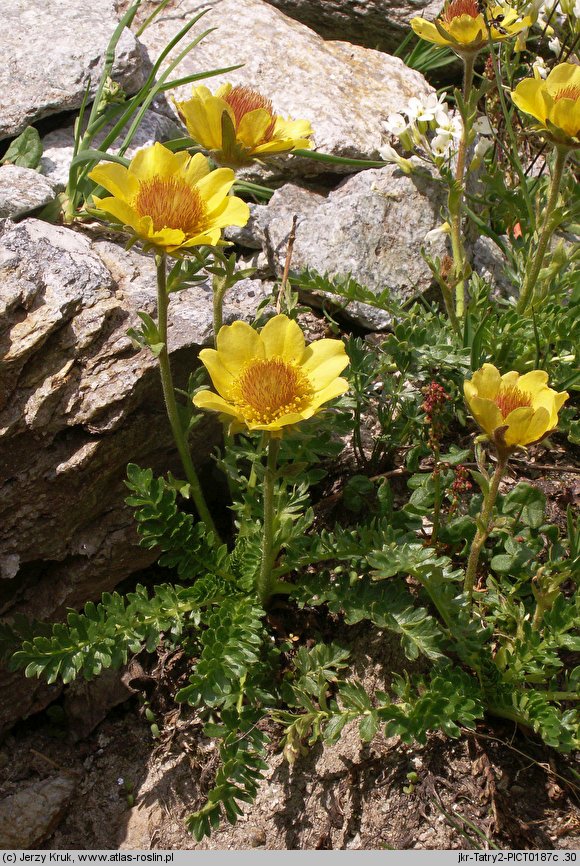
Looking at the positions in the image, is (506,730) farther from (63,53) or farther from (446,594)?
(63,53)

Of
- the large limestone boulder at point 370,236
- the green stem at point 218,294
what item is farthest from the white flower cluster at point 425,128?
the green stem at point 218,294

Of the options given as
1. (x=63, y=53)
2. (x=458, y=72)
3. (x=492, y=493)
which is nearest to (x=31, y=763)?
(x=492, y=493)

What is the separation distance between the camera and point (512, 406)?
2.19 meters

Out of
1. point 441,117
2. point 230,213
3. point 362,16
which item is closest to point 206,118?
point 230,213

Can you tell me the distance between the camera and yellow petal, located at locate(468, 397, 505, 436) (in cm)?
210

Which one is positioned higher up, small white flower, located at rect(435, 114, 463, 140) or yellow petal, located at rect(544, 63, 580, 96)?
yellow petal, located at rect(544, 63, 580, 96)

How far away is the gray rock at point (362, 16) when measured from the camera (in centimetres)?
494

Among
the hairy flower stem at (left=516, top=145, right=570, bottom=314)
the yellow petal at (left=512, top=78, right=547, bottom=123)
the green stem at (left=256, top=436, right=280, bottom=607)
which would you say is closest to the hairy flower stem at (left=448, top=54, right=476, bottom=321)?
the hairy flower stem at (left=516, top=145, right=570, bottom=314)

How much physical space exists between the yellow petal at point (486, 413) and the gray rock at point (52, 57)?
9.02ft

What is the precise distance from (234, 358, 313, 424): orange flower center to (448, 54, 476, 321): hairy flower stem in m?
1.22

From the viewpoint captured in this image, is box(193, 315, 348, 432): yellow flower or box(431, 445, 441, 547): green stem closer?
box(193, 315, 348, 432): yellow flower

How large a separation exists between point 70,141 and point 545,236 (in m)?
2.35

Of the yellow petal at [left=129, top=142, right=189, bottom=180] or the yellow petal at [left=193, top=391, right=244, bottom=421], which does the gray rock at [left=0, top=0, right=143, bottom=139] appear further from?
the yellow petal at [left=193, top=391, right=244, bottom=421]

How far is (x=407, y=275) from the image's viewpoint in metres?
3.59
